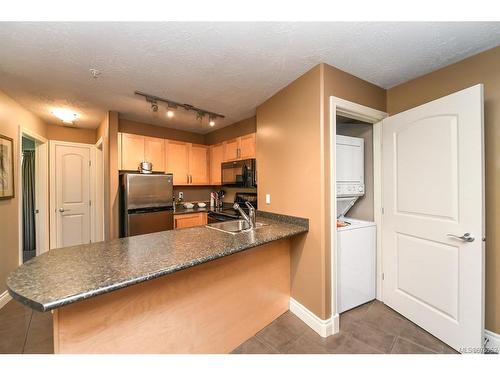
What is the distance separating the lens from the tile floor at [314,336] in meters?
1.61

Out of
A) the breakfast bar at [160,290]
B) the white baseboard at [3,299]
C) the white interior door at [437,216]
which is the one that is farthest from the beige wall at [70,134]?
the white interior door at [437,216]

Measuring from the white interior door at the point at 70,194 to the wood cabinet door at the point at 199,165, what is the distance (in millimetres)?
1913

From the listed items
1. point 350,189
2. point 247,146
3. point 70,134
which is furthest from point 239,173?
point 70,134

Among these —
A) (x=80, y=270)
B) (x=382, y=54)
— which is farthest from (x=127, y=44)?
(x=382, y=54)

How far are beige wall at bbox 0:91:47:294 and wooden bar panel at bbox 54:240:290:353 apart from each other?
2.24m

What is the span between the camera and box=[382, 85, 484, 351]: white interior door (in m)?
1.49

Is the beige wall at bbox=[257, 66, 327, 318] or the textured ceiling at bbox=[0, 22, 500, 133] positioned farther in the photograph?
the beige wall at bbox=[257, 66, 327, 318]

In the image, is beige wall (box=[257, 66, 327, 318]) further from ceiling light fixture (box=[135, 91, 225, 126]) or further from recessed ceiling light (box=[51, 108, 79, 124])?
recessed ceiling light (box=[51, 108, 79, 124])

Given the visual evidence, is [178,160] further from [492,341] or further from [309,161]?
[492,341]

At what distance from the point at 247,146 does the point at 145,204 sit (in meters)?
1.71

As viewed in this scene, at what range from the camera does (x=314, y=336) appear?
1752 millimetres

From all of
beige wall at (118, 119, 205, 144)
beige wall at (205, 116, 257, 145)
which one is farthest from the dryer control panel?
beige wall at (118, 119, 205, 144)

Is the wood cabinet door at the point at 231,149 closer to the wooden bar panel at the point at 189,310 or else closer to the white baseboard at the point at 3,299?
the wooden bar panel at the point at 189,310
